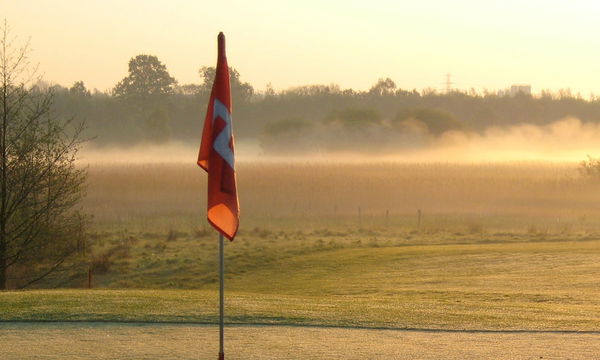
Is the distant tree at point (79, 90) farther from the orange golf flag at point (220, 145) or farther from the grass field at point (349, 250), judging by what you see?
the orange golf flag at point (220, 145)

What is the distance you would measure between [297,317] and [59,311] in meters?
3.37

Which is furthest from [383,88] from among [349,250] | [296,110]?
[349,250]

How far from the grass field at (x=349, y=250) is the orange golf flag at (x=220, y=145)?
437cm

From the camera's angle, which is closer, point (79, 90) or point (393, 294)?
point (393, 294)

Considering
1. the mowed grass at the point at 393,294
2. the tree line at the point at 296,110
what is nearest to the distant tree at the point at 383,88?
the tree line at the point at 296,110

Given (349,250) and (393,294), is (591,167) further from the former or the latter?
(393,294)

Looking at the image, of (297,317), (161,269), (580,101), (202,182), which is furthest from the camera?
(580,101)

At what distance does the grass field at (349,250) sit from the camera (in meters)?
14.5

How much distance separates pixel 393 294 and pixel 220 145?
13.4 metres

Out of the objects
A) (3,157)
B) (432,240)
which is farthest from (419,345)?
(432,240)

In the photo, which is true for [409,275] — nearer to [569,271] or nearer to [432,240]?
[569,271]

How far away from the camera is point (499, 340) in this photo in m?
11.6

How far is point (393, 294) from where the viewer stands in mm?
21672

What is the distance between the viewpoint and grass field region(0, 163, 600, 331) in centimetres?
1448
